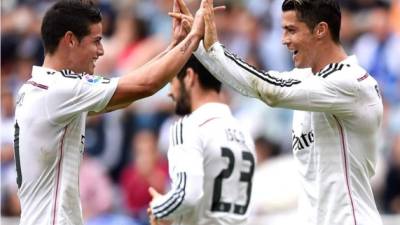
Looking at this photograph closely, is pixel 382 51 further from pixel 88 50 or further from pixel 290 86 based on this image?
pixel 88 50

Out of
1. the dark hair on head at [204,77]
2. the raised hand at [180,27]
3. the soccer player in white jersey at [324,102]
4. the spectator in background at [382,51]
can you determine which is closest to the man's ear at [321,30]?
the soccer player in white jersey at [324,102]

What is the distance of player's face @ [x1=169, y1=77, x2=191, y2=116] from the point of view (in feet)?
26.0

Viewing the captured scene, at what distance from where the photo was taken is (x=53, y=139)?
20.1 feet

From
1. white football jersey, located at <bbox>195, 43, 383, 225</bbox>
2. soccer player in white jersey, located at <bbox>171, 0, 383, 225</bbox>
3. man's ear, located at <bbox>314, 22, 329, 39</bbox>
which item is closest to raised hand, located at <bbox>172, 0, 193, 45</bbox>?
soccer player in white jersey, located at <bbox>171, 0, 383, 225</bbox>

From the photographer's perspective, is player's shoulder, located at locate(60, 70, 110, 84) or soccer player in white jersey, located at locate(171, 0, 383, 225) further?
soccer player in white jersey, located at locate(171, 0, 383, 225)

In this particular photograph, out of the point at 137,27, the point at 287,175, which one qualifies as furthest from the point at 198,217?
A: the point at 137,27

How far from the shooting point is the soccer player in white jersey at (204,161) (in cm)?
732

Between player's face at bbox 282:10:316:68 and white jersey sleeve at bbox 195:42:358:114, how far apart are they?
0.17 m

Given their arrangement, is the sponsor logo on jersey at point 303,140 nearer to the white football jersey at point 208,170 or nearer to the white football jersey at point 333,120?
the white football jersey at point 333,120

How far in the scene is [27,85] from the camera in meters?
6.25

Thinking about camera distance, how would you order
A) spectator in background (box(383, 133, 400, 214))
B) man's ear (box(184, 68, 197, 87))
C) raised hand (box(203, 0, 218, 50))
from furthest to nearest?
spectator in background (box(383, 133, 400, 214)), man's ear (box(184, 68, 197, 87)), raised hand (box(203, 0, 218, 50))

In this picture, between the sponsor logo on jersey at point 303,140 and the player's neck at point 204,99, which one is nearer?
the sponsor logo on jersey at point 303,140

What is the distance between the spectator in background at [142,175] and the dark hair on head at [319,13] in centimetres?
507

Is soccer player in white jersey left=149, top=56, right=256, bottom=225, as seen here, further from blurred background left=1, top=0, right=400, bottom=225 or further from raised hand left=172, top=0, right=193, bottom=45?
blurred background left=1, top=0, right=400, bottom=225
